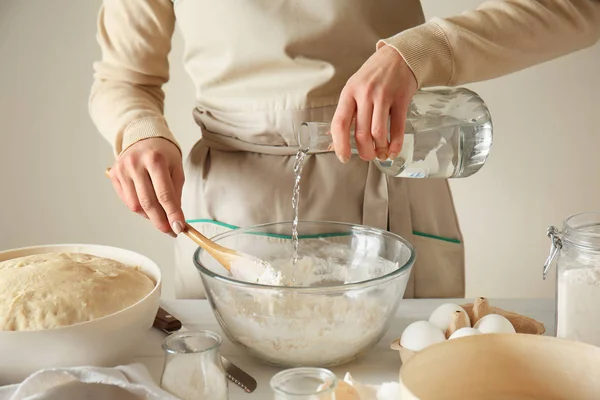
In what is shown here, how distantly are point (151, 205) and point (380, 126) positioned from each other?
0.39 metres

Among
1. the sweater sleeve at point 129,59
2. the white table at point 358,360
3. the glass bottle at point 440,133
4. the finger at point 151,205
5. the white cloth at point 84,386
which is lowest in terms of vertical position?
the white table at point 358,360

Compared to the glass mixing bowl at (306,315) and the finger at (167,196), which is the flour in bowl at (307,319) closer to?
the glass mixing bowl at (306,315)

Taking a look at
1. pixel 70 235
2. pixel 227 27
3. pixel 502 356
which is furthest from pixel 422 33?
pixel 70 235

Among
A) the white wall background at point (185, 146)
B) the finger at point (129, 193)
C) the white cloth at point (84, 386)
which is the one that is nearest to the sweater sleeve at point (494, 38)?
the finger at point (129, 193)

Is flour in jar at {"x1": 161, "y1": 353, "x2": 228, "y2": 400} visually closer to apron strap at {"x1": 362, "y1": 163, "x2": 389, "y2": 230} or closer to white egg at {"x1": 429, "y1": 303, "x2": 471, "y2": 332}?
white egg at {"x1": 429, "y1": 303, "x2": 471, "y2": 332}

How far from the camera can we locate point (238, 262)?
98cm

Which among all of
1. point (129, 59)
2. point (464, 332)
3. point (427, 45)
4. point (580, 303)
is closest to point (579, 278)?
point (580, 303)

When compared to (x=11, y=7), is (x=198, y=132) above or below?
below

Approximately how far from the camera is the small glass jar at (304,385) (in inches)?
23.2

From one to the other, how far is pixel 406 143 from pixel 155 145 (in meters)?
0.42

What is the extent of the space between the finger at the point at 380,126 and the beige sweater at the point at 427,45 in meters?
0.11

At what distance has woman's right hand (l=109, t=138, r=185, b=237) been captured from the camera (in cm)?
106

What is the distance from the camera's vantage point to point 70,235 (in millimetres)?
2045

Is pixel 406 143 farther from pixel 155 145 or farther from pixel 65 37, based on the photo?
pixel 65 37
